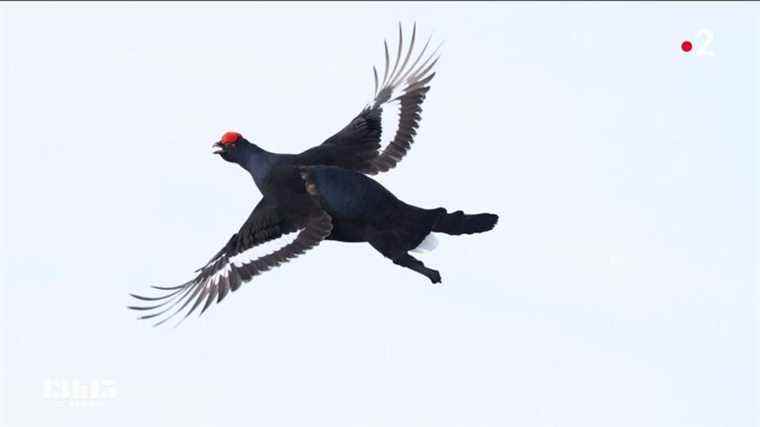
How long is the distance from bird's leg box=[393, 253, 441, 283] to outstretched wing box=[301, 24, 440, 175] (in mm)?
1807

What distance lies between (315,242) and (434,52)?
394 centimetres

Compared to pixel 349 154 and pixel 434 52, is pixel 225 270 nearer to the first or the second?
pixel 349 154

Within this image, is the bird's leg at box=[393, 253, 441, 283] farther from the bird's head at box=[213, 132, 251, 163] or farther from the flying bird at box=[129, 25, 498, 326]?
the bird's head at box=[213, 132, 251, 163]

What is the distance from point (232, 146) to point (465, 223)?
3305mm

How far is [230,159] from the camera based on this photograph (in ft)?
59.0

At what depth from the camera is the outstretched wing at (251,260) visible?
54.5 ft

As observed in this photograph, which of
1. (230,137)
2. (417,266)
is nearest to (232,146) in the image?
(230,137)

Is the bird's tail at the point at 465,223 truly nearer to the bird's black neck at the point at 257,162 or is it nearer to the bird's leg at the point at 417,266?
the bird's leg at the point at 417,266

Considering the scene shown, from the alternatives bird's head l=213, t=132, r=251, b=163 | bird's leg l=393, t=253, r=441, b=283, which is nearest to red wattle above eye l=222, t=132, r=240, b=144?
A: bird's head l=213, t=132, r=251, b=163

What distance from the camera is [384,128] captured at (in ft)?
61.3

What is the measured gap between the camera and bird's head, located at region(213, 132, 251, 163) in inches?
703

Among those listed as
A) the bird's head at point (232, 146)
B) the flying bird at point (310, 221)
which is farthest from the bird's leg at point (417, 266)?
the bird's head at point (232, 146)

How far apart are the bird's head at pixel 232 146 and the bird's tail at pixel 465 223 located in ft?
9.21

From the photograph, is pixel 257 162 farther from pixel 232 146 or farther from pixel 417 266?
pixel 417 266
